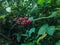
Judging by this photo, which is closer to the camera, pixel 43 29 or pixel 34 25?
pixel 43 29

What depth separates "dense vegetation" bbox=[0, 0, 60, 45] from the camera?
1.29 m

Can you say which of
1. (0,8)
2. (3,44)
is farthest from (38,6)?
(0,8)

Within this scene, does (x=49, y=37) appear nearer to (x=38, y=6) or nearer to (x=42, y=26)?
(x=42, y=26)

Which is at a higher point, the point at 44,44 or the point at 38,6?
the point at 38,6

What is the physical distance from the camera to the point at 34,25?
1.45 metres

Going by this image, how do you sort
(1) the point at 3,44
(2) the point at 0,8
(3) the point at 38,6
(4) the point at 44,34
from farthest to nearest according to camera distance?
1. (2) the point at 0,8
2. (1) the point at 3,44
3. (3) the point at 38,6
4. (4) the point at 44,34

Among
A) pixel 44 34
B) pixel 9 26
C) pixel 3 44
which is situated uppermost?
pixel 44 34

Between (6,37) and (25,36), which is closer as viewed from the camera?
(25,36)

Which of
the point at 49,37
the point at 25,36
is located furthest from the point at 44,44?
the point at 25,36

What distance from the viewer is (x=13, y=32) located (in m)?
1.68

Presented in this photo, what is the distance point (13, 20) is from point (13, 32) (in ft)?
0.34

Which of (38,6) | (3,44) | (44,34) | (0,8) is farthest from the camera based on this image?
(0,8)

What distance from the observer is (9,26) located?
5.55ft

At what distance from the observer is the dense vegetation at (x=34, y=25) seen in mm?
A: 1289
